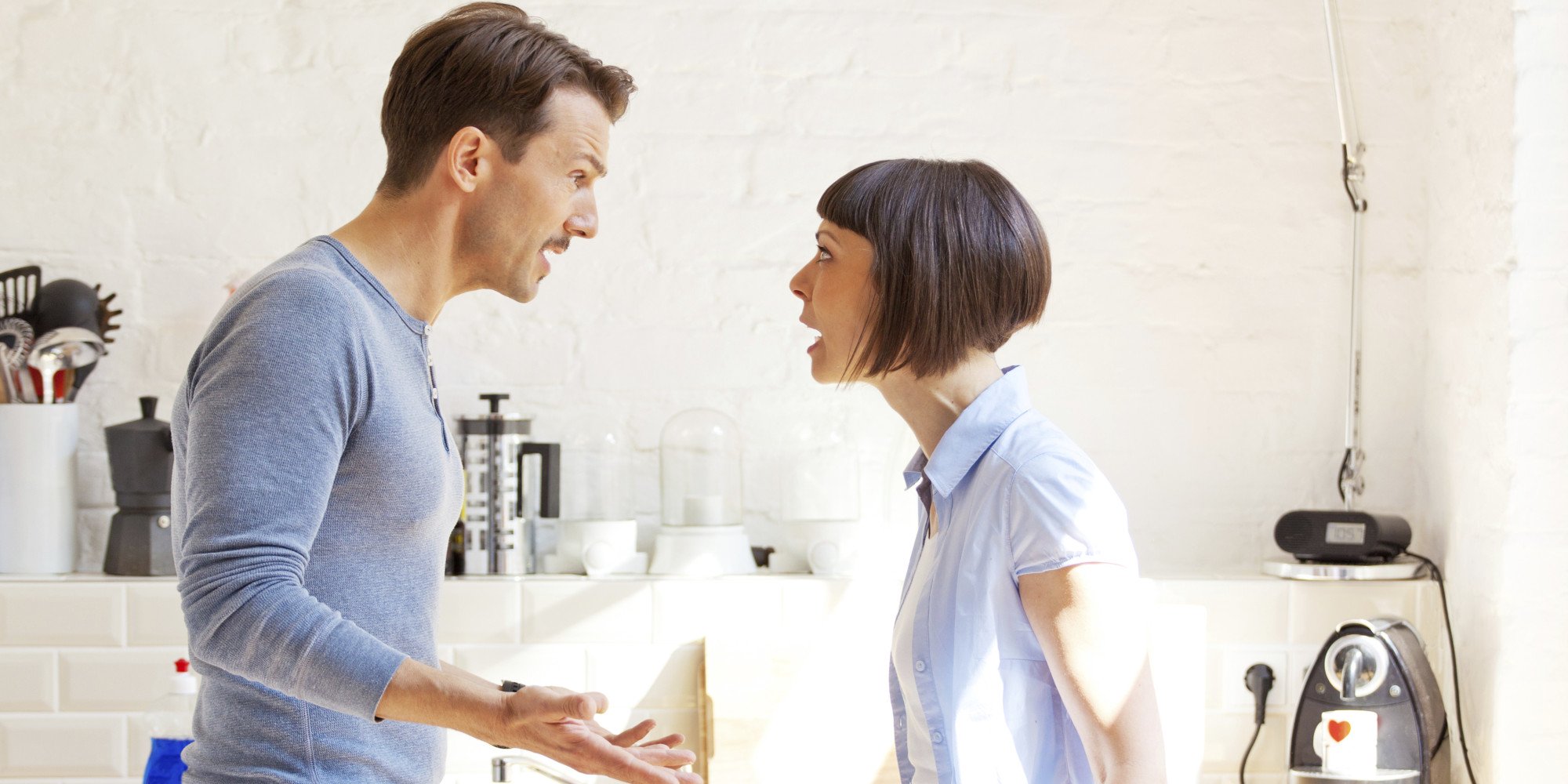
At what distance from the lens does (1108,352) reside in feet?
7.96

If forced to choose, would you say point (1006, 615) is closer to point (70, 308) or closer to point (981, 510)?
point (981, 510)

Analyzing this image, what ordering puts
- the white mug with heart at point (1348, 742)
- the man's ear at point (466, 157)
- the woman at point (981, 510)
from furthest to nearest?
1. the white mug with heart at point (1348, 742)
2. the man's ear at point (466, 157)
3. the woman at point (981, 510)

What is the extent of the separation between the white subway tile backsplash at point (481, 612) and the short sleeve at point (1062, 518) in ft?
3.98

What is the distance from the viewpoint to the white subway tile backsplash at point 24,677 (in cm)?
211

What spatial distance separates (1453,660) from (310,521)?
76.2 inches

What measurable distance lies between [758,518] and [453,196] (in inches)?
47.8

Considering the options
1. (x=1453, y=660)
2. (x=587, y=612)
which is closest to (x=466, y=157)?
(x=587, y=612)

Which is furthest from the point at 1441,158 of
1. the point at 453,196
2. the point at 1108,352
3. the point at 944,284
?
the point at 453,196

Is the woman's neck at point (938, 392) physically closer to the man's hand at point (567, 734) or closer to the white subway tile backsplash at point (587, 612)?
the man's hand at point (567, 734)

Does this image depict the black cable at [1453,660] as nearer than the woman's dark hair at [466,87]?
No

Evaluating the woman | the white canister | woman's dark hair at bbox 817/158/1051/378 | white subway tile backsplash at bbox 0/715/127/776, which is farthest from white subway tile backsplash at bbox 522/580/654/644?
woman's dark hair at bbox 817/158/1051/378

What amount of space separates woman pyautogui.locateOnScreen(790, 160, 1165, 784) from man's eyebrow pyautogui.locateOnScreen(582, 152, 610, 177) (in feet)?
0.78

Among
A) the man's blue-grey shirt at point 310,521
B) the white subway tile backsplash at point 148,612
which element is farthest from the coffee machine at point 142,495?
the man's blue-grey shirt at point 310,521

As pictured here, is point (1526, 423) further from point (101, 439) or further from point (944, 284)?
point (101, 439)
